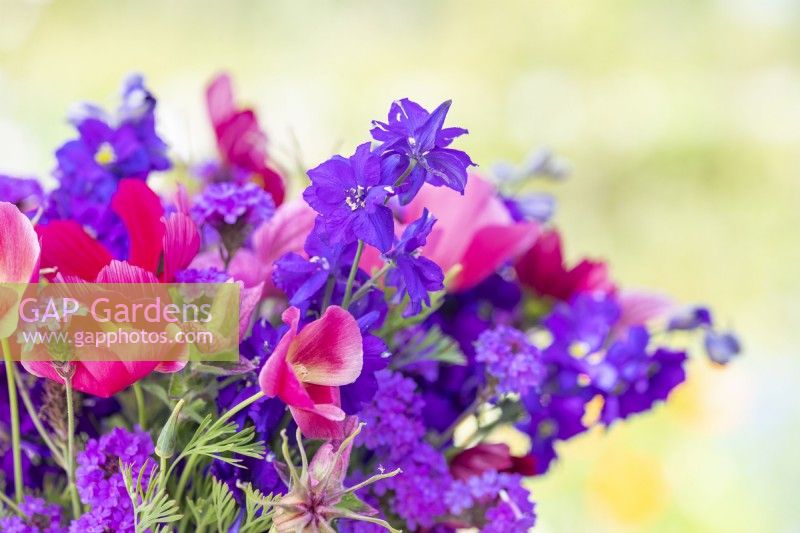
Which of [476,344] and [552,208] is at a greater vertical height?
[552,208]

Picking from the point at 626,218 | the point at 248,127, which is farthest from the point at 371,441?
the point at 626,218

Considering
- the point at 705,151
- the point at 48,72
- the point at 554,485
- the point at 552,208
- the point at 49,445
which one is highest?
the point at 705,151

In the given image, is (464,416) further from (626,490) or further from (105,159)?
(626,490)

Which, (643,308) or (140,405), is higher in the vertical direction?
(643,308)

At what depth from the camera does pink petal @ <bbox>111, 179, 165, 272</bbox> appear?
0.31 meters

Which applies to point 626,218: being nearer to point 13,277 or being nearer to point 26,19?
point 26,19

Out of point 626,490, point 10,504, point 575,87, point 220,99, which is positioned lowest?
point 10,504

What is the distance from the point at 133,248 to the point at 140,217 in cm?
1

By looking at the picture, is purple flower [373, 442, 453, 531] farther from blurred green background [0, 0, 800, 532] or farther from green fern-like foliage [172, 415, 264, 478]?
blurred green background [0, 0, 800, 532]

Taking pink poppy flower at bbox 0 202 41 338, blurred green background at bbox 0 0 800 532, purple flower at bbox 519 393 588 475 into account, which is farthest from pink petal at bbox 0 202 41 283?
blurred green background at bbox 0 0 800 532

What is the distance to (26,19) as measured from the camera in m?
1.69

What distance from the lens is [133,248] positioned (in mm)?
314

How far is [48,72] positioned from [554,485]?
124cm

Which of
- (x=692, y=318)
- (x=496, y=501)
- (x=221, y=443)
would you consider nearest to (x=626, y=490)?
(x=692, y=318)
